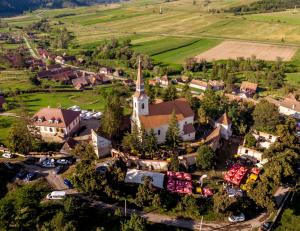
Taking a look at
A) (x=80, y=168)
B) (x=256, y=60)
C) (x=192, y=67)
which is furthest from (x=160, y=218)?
(x=256, y=60)

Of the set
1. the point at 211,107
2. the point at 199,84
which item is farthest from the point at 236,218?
the point at 199,84

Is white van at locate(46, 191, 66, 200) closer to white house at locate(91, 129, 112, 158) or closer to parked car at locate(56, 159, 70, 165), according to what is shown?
parked car at locate(56, 159, 70, 165)

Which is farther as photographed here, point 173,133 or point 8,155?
point 8,155

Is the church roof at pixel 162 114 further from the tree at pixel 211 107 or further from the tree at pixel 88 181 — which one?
the tree at pixel 88 181

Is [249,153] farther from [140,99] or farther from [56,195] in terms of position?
[56,195]

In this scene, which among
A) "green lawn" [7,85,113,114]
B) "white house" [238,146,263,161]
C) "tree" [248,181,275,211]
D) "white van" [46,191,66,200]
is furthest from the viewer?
"green lawn" [7,85,113,114]

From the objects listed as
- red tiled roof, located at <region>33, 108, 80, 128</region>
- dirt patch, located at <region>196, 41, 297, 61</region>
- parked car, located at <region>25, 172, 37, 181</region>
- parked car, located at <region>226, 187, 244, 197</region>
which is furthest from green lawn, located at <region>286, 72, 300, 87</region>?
parked car, located at <region>25, 172, 37, 181</region>

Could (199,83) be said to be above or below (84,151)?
above
